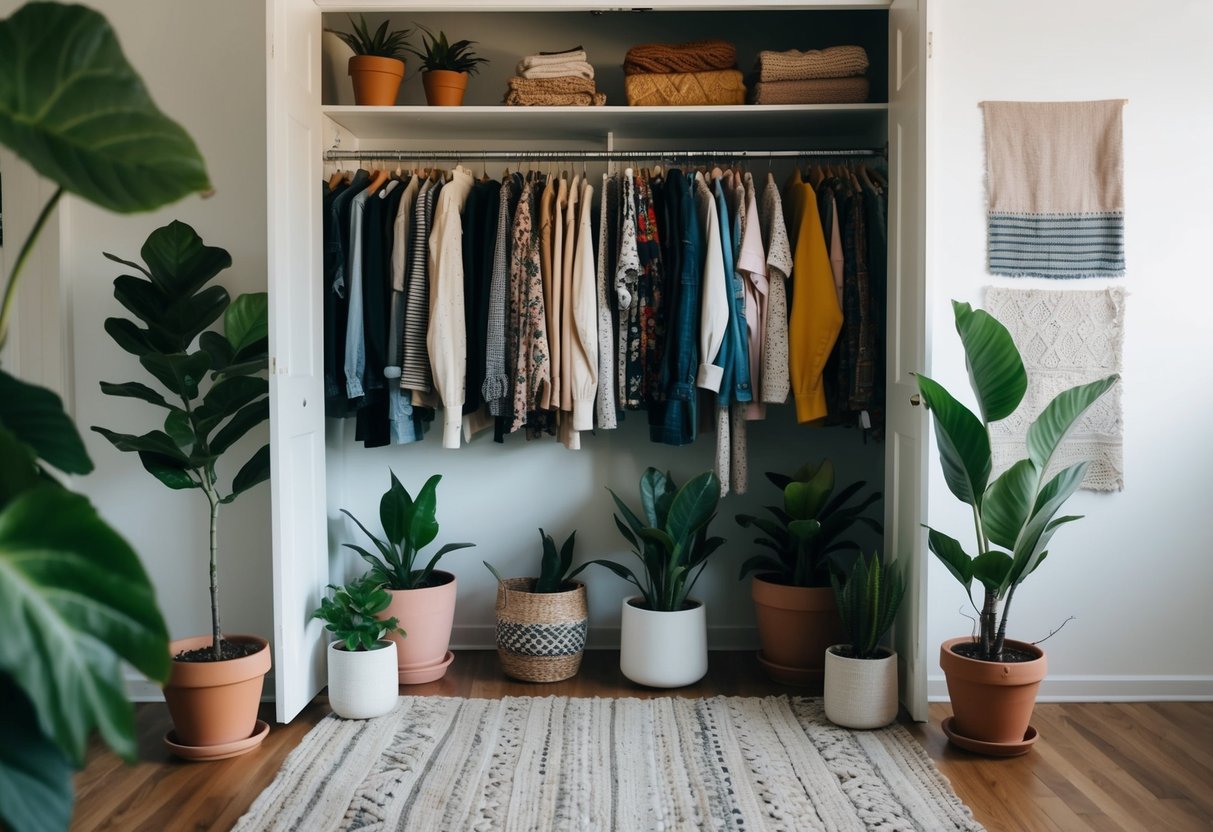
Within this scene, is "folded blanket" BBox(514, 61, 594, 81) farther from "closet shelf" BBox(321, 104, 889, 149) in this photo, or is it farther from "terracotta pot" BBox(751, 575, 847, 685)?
"terracotta pot" BBox(751, 575, 847, 685)

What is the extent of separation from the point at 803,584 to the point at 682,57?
68.3 inches

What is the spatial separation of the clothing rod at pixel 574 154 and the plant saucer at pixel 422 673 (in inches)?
65.0

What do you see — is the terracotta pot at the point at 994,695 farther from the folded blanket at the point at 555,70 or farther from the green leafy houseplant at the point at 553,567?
the folded blanket at the point at 555,70

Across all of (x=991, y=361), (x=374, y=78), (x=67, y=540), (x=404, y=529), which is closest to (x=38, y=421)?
(x=67, y=540)

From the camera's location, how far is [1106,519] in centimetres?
304

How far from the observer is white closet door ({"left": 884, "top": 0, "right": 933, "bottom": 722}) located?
2.78 m

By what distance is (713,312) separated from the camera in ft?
10.2

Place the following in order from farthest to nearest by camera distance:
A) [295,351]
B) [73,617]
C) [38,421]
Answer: [295,351] → [38,421] → [73,617]

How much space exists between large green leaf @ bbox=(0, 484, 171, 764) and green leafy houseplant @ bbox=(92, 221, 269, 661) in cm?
178

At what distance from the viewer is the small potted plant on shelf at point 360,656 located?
9.30 ft

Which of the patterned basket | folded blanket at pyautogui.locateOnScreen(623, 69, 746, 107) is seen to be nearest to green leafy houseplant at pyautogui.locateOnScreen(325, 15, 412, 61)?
folded blanket at pyautogui.locateOnScreen(623, 69, 746, 107)

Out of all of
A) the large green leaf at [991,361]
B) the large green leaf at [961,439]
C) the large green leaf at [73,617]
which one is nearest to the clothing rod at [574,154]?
the large green leaf at [991,361]

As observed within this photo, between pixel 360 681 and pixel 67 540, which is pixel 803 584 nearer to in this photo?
pixel 360 681

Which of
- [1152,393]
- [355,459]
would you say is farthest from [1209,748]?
[355,459]
